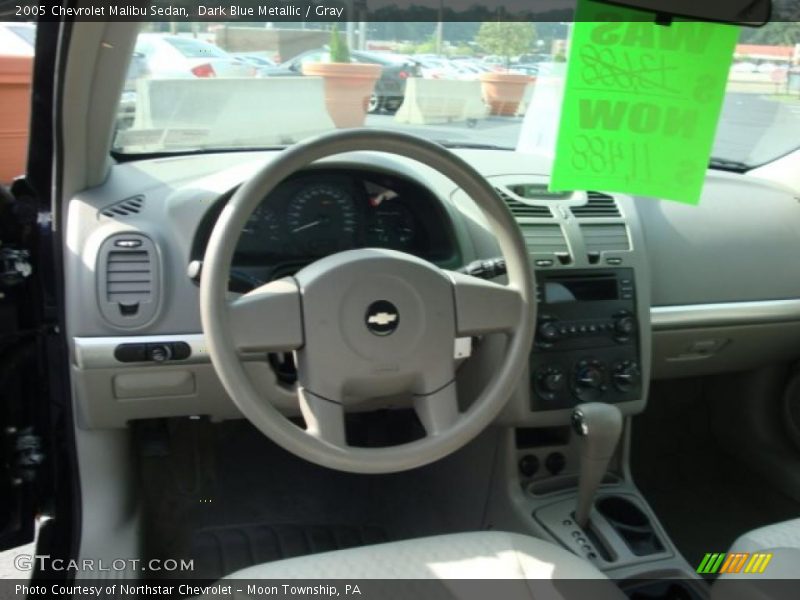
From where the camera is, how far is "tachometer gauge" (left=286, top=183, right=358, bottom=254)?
221cm

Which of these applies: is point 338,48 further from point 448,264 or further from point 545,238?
point 545,238

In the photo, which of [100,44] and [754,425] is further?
[754,425]

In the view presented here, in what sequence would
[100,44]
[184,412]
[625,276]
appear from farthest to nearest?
[625,276], [184,412], [100,44]

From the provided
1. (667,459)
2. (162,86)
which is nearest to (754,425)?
(667,459)

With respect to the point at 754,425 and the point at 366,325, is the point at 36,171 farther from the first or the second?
the point at 754,425

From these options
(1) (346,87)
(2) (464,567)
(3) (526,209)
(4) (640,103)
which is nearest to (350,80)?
(1) (346,87)

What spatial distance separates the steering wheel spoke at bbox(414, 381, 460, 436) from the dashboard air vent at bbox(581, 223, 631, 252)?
855 mm

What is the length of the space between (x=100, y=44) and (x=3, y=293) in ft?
2.33

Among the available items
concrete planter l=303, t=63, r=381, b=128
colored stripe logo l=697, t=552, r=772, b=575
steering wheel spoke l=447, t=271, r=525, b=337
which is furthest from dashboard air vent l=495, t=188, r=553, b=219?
colored stripe logo l=697, t=552, r=772, b=575

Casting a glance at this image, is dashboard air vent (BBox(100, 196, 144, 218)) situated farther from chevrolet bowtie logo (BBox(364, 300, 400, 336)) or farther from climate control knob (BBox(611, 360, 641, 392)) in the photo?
climate control knob (BBox(611, 360, 641, 392))

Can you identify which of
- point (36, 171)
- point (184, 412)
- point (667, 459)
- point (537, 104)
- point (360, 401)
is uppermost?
point (537, 104)

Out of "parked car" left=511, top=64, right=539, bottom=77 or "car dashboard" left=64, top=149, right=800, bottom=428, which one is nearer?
"car dashboard" left=64, top=149, right=800, bottom=428

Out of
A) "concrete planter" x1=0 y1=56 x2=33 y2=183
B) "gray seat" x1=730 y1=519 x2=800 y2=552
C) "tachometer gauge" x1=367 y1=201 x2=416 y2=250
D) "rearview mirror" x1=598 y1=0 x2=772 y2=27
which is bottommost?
"gray seat" x1=730 y1=519 x2=800 y2=552

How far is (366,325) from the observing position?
1.69 meters
